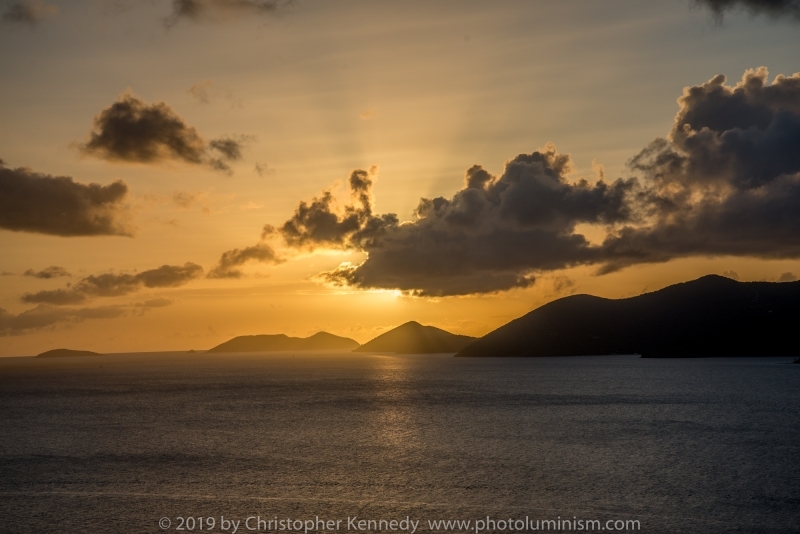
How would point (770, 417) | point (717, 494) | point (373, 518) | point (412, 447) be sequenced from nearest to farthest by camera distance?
point (373, 518) < point (717, 494) < point (412, 447) < point (770, 417)

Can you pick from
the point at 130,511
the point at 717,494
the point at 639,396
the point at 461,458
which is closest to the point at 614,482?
the point at 717,494

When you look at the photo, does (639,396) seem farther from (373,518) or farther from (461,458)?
(373,518)

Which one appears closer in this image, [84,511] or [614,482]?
[84,511]

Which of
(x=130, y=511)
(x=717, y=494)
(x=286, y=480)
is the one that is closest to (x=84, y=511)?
(x=130, y=511)

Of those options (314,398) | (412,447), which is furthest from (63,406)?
(412,447)

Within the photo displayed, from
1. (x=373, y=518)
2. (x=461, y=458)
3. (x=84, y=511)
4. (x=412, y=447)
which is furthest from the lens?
(x=412, y=447)

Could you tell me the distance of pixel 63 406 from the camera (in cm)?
12700

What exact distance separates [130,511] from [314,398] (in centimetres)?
9832

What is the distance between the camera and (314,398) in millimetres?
140125

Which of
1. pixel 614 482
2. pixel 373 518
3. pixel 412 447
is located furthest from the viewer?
pixel 412 447

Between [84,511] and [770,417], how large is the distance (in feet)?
301

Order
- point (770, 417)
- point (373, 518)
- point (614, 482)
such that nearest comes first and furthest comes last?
point (373, 518)
point (614, 482)
point (770, 417)

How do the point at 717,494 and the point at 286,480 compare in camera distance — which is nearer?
the point at 717,494

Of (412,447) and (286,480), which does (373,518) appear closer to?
(286,480)
